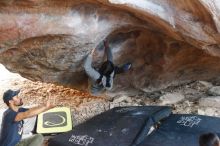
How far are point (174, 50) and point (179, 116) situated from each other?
3.23ft

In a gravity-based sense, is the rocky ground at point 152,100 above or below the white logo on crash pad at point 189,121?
below

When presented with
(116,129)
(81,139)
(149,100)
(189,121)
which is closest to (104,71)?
(116,129)

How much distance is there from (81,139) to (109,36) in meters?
1.37

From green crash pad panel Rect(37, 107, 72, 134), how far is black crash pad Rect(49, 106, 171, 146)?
37cm

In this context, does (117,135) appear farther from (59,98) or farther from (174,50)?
(59,98)

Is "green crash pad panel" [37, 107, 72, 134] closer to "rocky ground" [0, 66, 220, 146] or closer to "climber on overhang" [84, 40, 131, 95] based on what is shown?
"rocky ground" [0, 66, 220, 146]

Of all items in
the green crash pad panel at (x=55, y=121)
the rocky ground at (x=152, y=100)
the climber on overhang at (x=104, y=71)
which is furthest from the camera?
the rocky ground at (x=152, y=100)

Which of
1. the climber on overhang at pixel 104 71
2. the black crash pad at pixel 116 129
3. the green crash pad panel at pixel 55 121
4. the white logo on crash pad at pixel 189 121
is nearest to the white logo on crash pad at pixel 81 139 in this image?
the black crash pad at pixel 116 129

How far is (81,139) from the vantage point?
4.77 meters

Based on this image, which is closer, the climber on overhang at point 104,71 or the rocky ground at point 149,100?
the climber on overhang at point 104,71

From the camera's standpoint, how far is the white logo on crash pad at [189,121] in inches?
189

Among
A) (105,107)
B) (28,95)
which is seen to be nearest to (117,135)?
(105,107)

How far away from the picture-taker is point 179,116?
5.06m

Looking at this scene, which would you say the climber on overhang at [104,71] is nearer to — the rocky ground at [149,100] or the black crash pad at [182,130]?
the rocky ground at [149,100]
